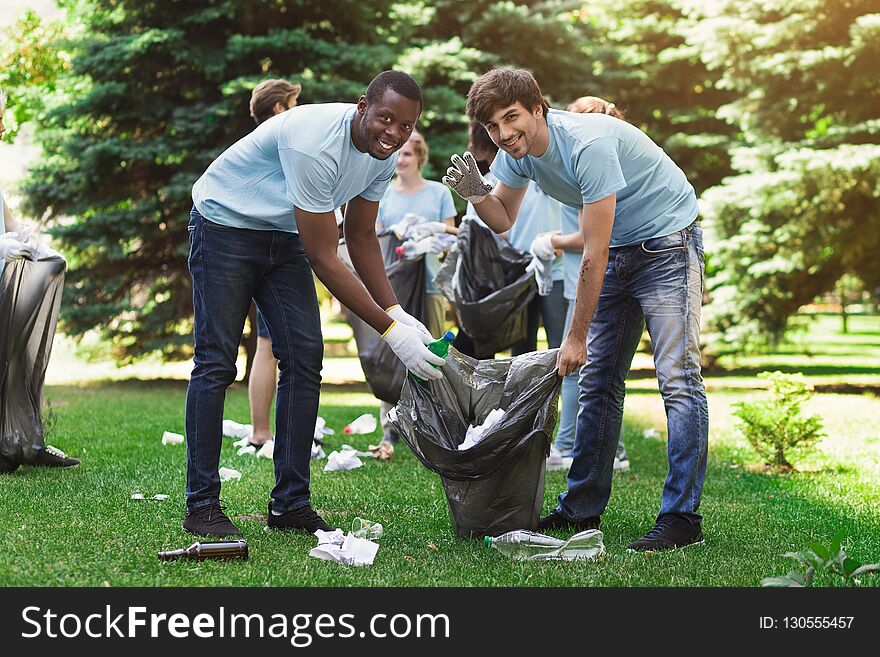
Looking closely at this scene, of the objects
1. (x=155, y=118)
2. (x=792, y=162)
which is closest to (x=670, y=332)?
(x=792, y=162)

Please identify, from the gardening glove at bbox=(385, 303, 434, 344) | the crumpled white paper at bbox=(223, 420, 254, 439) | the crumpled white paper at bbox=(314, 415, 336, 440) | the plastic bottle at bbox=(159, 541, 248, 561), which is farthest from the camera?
the crumpled white paper at bbox=(223, 420, 254, 439)

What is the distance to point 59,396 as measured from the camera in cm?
895

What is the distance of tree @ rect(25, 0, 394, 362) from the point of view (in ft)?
31.8

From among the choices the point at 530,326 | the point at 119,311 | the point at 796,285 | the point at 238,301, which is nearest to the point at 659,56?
the point at 796,285

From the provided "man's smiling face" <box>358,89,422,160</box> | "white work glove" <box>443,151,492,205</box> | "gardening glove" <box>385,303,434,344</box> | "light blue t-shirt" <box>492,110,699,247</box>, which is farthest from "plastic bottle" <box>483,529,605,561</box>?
"man's smiling face" <box>358,89,422,160</box>

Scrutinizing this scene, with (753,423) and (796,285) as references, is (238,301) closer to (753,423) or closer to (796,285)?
(753,423)

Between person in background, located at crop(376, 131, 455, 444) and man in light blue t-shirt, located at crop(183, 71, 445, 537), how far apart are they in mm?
1911

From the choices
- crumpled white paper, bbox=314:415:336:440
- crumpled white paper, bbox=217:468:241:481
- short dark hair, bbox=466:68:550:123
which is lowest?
Result: crumpled white paper, bbox=314:415:336:440

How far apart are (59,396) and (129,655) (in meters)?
7.13

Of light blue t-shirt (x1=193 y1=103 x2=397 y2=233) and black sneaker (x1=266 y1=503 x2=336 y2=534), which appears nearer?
light blue t-shirt (x1=193 y1=103 x2=397 y2=233)

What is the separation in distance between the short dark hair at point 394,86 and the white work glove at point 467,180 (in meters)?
0.46

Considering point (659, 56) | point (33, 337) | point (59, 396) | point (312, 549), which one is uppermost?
point (659, 56)

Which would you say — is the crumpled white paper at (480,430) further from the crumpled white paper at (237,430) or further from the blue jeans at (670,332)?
the crumpled white paper at (237,430)

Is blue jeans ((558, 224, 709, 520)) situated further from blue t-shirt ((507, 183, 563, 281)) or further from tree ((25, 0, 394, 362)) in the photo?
tree ((25, 0, 394, 362))
